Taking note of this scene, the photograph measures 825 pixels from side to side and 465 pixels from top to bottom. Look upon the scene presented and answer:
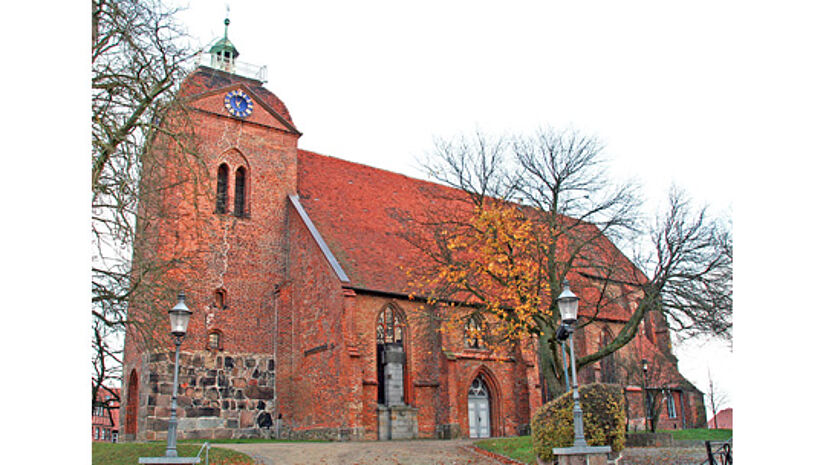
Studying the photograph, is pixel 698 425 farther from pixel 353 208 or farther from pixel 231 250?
pixel 231 250

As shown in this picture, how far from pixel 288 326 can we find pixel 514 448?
9.52m

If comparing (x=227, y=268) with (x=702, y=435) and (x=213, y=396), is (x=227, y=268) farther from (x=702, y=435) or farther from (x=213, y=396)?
(x=702, y=435)

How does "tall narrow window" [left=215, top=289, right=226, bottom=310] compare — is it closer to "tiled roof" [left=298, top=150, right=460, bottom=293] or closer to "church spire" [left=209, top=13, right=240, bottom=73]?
"tiled roof" [left=298, top=150, right=460, bottom=293]

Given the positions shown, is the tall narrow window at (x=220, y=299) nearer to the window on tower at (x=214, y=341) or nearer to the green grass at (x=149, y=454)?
the window on tower at (x=214, y=341)

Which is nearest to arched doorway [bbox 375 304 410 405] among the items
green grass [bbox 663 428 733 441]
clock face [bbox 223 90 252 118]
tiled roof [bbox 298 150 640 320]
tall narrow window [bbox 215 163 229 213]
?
tiled roof [bbox 298 150 640 320]

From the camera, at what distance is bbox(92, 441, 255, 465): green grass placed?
14.5m

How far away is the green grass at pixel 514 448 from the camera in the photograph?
15.9 metres

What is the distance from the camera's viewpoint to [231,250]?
2338cm

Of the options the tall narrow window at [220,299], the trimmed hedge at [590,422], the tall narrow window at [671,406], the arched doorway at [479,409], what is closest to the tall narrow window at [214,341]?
the tall narrow window at [220,299]

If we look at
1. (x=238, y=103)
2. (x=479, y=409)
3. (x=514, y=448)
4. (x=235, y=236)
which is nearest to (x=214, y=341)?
(x=235, y=236)

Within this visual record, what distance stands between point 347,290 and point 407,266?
177 inches

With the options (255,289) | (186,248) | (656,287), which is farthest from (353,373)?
(656,287)

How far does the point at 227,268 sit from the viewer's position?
75.8ft

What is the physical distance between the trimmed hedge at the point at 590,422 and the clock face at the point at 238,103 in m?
16.2
